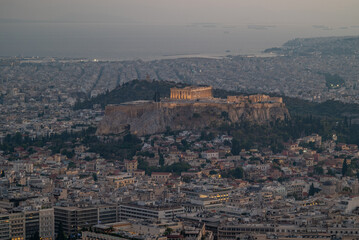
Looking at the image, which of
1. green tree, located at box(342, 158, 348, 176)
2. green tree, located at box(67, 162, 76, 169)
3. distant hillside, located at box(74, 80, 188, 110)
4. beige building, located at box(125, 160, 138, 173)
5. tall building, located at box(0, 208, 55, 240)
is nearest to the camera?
tall building, located at box(0, 208, 55, 240)

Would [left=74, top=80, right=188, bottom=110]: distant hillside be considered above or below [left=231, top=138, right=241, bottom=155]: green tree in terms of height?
above

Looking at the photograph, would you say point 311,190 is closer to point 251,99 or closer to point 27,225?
point 27,225

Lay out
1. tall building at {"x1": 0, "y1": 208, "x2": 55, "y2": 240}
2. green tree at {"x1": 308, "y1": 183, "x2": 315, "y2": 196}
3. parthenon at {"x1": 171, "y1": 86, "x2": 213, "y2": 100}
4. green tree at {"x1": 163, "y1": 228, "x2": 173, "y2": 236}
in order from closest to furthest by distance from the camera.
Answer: green tree at {"x1": 163, "y1": 228, "x2": 173, "y2": 236} < tall building at {"x1": 0, "y1": 208, "x2": 55, "y2": 240} < green tree at {"x1": 308, "y1": 183, "x2": 315, "y2": 196} < parthenon at {"x1": 171, "y1": 86, "x2": 213, "y2": 100}

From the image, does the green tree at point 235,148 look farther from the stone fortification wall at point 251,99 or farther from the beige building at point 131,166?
the stone fortification wall at point 251,99

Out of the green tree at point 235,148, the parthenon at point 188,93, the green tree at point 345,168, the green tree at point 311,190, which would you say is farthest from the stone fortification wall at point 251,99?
the green tree at point 311,190

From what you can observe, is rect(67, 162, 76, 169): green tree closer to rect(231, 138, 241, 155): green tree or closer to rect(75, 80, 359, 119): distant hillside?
rect(231, 138, 241, 155): green tree

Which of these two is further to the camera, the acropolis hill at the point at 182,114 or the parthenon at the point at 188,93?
the parthenon at the point at 188,93

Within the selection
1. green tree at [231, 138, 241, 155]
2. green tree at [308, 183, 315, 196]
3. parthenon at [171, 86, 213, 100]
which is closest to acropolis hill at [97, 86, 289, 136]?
parthenon at [171, 86, 213, 100]

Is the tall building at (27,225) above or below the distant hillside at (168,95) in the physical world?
below
